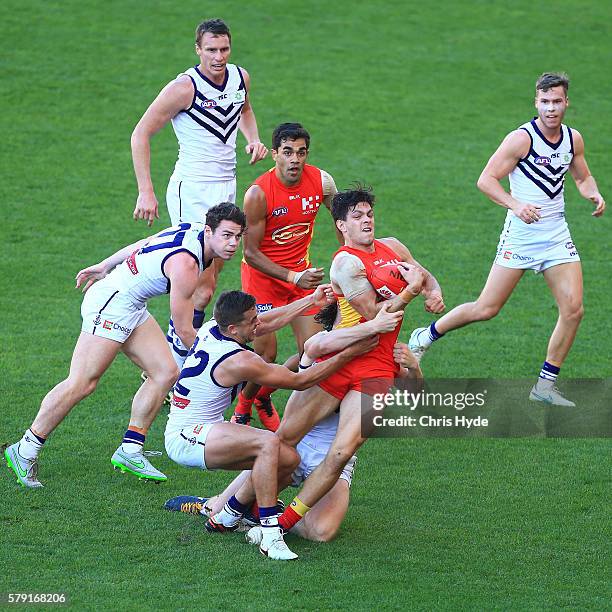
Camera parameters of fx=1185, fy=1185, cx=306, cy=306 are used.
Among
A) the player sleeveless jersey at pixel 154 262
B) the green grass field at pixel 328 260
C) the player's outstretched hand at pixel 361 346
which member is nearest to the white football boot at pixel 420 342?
the green grass field at pixel 328 260

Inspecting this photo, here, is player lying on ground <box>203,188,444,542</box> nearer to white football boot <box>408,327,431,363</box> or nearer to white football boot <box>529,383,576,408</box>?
white football boot <box>529,383,576,408</box>

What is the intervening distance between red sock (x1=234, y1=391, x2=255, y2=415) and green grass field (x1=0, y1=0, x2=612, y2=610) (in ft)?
2.13

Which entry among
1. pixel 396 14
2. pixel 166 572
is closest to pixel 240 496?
pixel 166 572

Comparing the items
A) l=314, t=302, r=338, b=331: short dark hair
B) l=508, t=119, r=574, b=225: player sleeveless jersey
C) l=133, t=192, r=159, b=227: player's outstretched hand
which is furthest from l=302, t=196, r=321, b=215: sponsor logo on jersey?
l=508, t=119, r=574, b=225: player sleeveless jersey

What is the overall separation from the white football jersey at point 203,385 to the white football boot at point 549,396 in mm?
3114

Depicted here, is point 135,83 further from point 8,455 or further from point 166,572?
point 166,572

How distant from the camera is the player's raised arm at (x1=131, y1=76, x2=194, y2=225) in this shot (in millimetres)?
8617

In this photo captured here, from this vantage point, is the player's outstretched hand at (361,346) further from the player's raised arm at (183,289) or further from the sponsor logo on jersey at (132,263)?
the sponsor logo on jersey at (132,263)

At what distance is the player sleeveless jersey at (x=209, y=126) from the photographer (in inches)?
355

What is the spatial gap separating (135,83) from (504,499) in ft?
36.8

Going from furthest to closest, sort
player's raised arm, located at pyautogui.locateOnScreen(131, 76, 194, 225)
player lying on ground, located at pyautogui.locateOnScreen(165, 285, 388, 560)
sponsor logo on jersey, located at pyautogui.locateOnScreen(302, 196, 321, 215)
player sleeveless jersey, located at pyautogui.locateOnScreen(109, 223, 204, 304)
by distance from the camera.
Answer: sponsor logo on jersey, located at pyautogui.locateOnScreen(302, 196, 321, 215)
player's raised arm, located at pyautogui.locateOnScreen(131, 76, 194, 225)
player sleeveless jersey, located at pyautogui.locateOnScreen(109, 223, 204, 304)
player lying on ground, located at pyautogui.locateOnScreen(165, 285, 388, 560)

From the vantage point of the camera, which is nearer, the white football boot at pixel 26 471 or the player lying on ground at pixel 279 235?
the white football boot at pixel 26 471

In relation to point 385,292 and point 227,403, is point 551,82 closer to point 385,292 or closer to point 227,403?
point 385,292

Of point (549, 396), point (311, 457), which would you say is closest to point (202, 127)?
point (311, 457)
